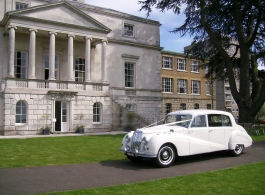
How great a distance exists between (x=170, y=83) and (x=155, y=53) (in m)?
7.41

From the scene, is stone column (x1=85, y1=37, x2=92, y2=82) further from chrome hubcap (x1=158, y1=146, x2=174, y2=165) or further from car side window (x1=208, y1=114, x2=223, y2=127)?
chrome hubcap (x1=158, y1=146, x2=174, y2=165)

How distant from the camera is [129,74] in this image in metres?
31.9

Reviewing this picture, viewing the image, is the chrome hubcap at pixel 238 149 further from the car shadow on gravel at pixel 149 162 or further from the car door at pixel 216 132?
the car door at pixel 216 132

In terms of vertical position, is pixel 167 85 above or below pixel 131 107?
above

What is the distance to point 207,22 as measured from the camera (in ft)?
84.1

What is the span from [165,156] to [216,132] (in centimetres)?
268

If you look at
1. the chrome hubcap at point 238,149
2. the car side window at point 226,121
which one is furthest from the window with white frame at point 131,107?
the chrome hubcap at point 238,149

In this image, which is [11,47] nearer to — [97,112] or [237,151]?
[97,112]

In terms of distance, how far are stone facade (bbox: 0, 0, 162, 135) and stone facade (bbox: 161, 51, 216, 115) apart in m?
6.23

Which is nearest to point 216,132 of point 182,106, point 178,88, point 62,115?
point 62,115

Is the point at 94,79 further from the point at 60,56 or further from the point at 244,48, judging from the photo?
the point at 244,48

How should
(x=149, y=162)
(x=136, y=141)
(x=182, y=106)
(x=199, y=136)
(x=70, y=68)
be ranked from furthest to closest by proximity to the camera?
(x=182, y=106), (x=70, y=68), (x=199, y=136), (x=149, y=162), (x=136, y=141)

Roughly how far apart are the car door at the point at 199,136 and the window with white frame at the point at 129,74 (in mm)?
21216

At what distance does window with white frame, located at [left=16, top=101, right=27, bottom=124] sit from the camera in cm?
2298
